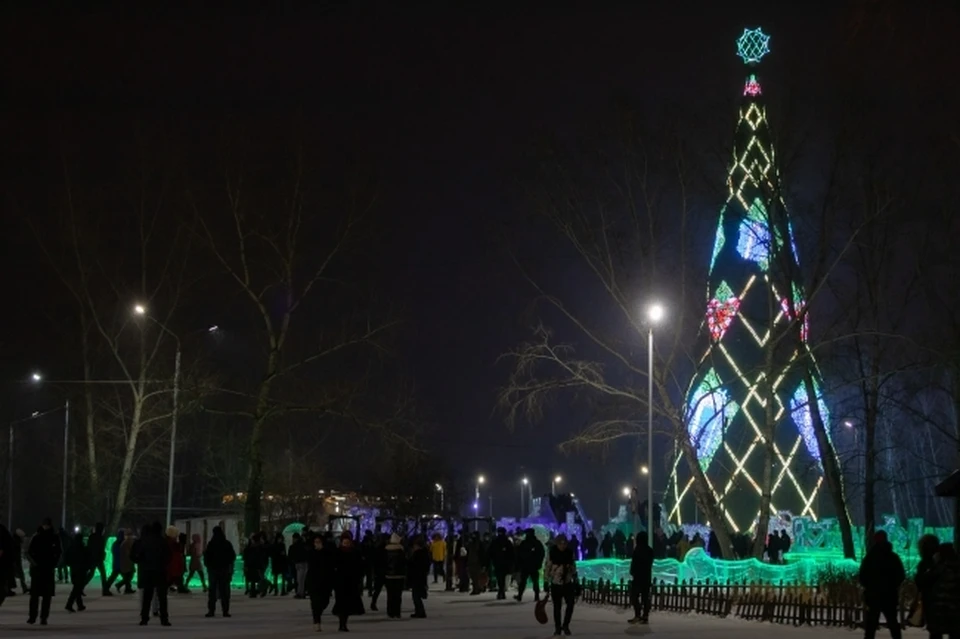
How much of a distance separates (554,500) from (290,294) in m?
31.3

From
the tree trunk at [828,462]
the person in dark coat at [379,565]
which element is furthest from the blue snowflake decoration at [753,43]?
the person in dark coat at [379,565]

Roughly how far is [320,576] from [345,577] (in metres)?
0.50

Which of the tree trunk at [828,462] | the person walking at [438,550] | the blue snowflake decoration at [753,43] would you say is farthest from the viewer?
the blue snowflake decoration at [753,43]

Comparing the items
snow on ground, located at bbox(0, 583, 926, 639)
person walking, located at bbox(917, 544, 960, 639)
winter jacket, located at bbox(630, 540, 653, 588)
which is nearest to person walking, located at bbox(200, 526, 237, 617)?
snow on ground, located at bbox(0, 583, 926, 639)

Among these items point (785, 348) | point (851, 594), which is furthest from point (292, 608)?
point (785, 348)

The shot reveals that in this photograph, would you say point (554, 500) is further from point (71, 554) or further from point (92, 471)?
point (71, 554)

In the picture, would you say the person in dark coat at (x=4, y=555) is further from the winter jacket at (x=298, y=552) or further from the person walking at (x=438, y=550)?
the person walking at (x=438, y=550)

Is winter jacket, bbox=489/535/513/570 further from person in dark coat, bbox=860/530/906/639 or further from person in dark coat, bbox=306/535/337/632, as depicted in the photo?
person in dark coat, bbox=860/530/906/639

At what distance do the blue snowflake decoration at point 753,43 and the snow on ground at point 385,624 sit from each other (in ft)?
106

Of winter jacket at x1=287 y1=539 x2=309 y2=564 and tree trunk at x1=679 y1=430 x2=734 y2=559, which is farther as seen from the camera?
tree trunk at x1=679 y1=430 x2=734 y2=559

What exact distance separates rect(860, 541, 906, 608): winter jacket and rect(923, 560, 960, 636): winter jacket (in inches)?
90.1

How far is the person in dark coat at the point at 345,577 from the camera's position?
20.9m

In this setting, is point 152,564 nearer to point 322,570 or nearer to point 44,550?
point 44,550

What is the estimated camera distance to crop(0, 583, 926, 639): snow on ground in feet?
65.5
